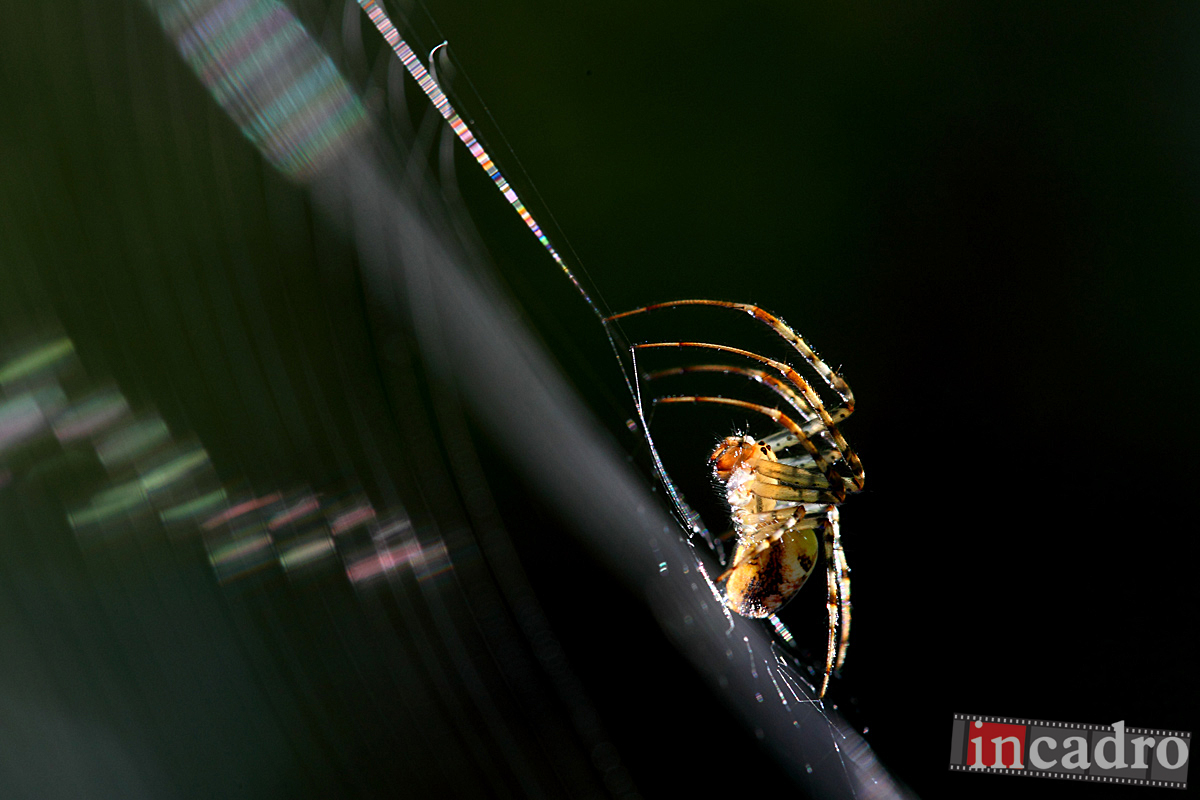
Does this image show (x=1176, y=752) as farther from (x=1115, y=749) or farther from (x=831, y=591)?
(x=831, y=591)

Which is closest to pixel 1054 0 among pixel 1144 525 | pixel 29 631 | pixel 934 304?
pixel 934 304

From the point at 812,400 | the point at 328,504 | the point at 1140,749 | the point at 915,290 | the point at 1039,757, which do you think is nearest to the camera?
the point at 328,504

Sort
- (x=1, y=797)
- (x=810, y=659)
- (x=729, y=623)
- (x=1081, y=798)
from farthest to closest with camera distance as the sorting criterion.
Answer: (x=1081, y=798) < (x=810, y=659) < (x=729, y=623) < (x=1, y=797)

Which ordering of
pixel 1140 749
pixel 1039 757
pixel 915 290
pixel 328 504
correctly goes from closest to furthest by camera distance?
pixel 328 504, pixel 1039 757, pixel 1140 749, pixel 915 290

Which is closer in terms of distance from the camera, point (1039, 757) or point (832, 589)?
point (832, 589)

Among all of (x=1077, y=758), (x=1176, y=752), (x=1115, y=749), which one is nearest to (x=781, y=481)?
(x=1077, y=758)

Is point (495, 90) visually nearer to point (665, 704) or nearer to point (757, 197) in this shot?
point (757, 197)

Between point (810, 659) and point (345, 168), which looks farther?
point (810, 659)

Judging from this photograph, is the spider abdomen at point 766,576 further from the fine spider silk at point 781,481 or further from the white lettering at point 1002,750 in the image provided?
the white lettering at point 1002,750

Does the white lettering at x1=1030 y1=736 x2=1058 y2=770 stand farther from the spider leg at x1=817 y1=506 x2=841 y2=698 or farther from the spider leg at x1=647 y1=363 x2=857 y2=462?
the spider leg at x1=647 y1=363 x2=857 y2=462
